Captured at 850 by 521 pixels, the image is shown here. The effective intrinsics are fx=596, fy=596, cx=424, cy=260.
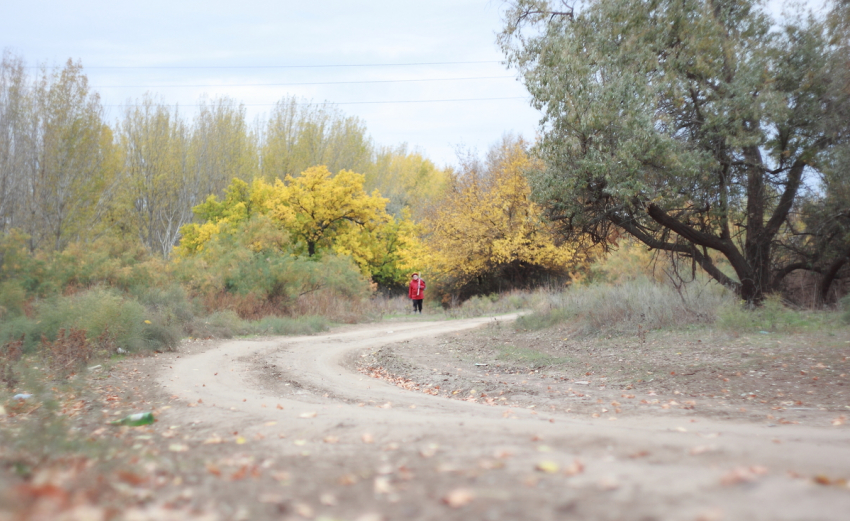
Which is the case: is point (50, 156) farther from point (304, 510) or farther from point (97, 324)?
point (304, 510)

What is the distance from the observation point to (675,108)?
50.6 ft

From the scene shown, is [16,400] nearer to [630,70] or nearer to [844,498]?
[844,498]

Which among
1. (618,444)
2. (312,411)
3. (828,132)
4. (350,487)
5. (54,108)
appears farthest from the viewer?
(54,108)

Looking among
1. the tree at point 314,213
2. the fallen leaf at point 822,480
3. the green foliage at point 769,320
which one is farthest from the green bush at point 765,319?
the tree at point 314,213

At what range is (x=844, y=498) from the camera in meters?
3.07

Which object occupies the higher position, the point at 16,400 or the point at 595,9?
the point at 595,9

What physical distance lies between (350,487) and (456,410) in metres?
3.80

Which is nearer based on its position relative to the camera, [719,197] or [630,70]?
[630,70]

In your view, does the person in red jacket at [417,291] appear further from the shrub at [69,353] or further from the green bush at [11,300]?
the shrub at [69,353]

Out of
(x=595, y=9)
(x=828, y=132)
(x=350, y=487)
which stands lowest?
(x=350, y=487)

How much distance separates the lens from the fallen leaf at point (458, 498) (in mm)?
3242

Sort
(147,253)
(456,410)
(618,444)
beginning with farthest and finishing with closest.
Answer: (147,253)
(456,410)
(618,444)

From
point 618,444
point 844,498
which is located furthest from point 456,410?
point 844,498

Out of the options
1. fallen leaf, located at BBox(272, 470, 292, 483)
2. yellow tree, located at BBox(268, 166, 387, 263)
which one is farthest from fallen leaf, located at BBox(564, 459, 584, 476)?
yellow tree, located at BBox(268, 166, 387, 263)
